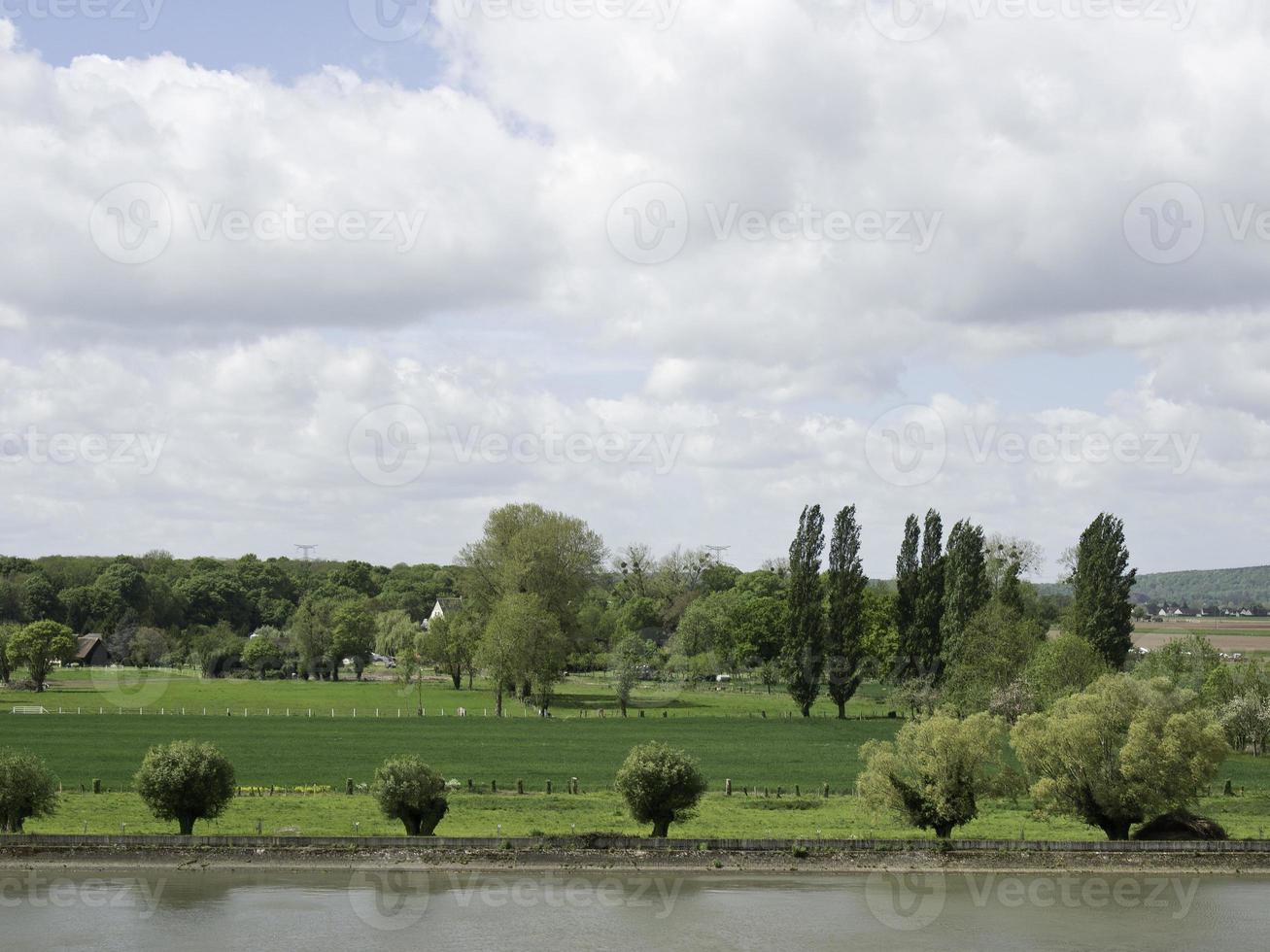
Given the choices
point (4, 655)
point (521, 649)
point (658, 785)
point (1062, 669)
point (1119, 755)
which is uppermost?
point (521, 649)

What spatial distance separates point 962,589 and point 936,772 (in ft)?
169

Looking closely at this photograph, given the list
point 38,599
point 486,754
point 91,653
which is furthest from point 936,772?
point 38,599

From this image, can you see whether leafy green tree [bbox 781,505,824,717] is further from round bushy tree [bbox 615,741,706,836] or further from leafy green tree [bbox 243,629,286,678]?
leafy green tree [bbox 243,629,286,678]

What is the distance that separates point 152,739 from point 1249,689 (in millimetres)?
72474

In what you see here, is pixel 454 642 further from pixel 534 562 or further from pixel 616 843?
pixel 616 843

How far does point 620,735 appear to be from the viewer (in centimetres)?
8988

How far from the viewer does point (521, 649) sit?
109 metres

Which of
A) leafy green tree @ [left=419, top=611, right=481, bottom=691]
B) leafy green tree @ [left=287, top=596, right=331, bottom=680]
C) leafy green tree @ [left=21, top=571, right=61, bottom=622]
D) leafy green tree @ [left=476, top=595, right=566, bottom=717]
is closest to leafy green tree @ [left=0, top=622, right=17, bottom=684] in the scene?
leafy green tree @ [left=287, top=596, right=331, bottom=680]

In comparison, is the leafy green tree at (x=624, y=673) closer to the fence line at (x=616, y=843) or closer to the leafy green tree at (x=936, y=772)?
the leafy green tree at (x=936, y=772)

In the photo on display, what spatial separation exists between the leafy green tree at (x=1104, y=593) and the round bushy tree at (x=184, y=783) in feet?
212

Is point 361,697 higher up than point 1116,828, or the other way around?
point 361,697

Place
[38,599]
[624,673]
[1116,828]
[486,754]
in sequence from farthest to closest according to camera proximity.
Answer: [38,599]
[624,673]
[486,754]
[1116,828]

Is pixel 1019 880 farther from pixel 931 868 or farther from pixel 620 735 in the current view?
pixel 620 735

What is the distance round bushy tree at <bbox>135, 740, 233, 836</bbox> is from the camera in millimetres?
48188
